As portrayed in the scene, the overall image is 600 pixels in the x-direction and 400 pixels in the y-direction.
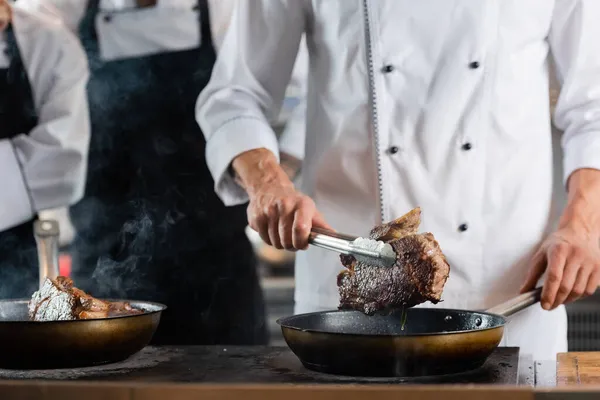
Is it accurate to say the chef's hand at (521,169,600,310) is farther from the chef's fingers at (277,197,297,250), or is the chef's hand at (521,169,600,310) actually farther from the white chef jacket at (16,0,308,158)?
the white chef jacket at (16,0,308,158)

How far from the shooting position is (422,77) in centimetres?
215

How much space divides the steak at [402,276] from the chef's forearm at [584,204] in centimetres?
61

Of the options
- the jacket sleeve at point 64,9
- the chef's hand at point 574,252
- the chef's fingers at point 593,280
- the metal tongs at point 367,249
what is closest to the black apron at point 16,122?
the jacket sleeve at point 64,9

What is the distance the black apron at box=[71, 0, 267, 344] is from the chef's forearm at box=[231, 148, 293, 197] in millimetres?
892

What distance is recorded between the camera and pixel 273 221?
1.85m

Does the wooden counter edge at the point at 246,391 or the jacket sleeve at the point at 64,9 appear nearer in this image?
the wooden counter edge at the point at 246,391

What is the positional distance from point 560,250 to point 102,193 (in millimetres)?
1757

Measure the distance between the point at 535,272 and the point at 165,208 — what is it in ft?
4.85

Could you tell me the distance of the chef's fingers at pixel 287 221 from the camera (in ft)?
5.89

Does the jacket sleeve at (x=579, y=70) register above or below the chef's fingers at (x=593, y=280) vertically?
above

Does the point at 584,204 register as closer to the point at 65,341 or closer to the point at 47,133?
the point at 65,341

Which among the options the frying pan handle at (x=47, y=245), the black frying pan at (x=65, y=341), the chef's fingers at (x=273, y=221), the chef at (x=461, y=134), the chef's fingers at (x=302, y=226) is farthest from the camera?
the frying pan handle at (x=47, y=245)

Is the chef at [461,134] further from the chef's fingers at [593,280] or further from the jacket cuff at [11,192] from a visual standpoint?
the jacket cuff at [11,192]

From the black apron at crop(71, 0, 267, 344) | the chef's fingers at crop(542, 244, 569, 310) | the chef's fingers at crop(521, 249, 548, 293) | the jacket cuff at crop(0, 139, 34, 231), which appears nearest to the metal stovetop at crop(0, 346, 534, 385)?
the chef's fingers at crop(542, 244, 569, 310)
